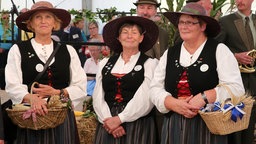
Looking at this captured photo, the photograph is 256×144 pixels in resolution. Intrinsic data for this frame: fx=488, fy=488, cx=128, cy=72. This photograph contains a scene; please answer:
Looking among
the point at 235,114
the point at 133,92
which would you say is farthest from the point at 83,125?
the point at 235,114

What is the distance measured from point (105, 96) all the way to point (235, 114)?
101 centimetres

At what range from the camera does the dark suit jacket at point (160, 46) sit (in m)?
3.97

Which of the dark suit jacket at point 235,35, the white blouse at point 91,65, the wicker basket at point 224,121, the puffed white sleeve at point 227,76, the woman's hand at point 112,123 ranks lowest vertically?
the white blouse at point 91,65

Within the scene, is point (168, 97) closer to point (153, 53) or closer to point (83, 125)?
point (153, 53)

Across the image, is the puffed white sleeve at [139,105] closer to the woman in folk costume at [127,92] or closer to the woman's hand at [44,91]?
the woman in folk costume at [127,92]

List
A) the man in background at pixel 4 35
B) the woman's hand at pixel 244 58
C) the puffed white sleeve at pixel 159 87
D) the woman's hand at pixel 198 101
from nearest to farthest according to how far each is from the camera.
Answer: the woman's hand at pixel 198 101, the puffed white sleeve at pixel 159 87, the woman's hand at pixel 244 58, the man in background at pixel 4 35

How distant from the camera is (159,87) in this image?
10.3ft

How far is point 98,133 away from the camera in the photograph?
3385mm

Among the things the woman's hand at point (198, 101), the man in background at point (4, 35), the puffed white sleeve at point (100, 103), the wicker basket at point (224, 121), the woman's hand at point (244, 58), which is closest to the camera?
the wicker basket at point (224, 121)

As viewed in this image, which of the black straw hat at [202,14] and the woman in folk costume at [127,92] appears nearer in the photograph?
the black straw hat at [202,14]

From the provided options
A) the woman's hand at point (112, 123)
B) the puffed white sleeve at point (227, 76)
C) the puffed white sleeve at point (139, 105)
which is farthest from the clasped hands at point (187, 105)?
the woman's hand at point (112, 123)

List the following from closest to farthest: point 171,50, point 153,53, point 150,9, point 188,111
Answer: point 188,111 → point 171,50 → point 153,53 → point 150,9

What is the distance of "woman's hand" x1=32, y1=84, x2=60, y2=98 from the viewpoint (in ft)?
10.4

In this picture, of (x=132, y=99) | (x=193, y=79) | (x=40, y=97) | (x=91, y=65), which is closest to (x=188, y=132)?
(x=193, y=79)
